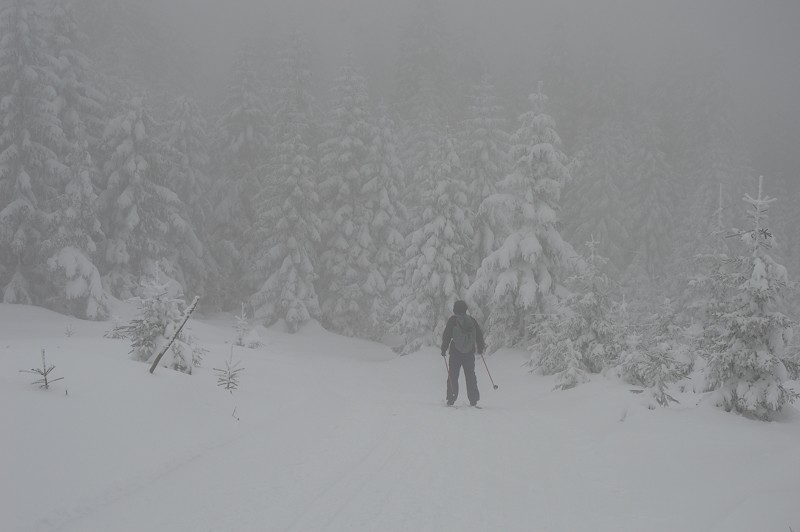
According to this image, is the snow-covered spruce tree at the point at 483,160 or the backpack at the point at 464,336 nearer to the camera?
the backpack at the point at 464,336

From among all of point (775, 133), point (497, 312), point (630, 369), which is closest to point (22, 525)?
point (630, 369)

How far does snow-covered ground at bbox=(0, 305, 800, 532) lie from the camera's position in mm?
4164

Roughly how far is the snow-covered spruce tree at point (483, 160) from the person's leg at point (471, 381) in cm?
1263

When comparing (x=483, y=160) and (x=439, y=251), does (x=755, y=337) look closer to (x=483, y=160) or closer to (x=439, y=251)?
(x=439, y=251)

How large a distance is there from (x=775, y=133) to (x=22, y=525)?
6777 cm

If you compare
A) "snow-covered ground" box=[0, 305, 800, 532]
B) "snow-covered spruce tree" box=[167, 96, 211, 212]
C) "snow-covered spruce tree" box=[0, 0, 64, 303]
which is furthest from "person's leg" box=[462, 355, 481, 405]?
"snow-covered spruce tree" box=[167, 96, 211, 212]

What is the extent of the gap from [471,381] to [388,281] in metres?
19.5

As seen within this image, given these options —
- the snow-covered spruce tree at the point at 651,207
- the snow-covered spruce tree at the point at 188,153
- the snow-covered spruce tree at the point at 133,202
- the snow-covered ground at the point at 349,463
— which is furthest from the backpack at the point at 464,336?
the snow-covered spruce tree at the point at 651,207

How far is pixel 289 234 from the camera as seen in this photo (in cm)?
2858

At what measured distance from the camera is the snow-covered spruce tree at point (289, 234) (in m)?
27.9

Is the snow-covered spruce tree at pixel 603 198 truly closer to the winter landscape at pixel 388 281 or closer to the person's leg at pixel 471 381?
the winter landscape at pixel 388 281

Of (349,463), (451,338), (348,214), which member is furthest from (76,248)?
(349,463)

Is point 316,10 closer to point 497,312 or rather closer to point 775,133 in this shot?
point 775,133

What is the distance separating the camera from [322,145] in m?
29.6
